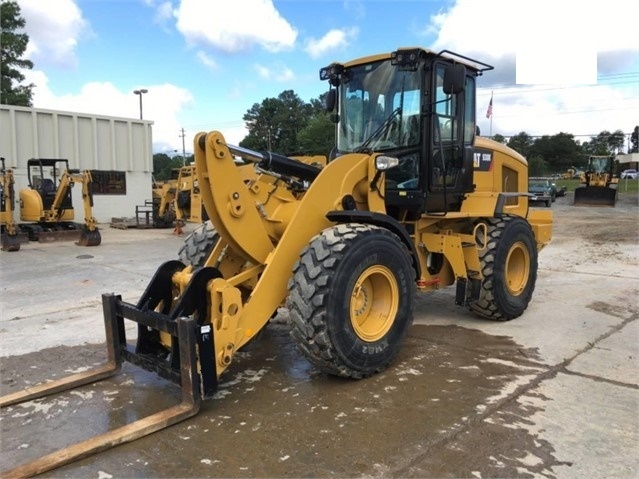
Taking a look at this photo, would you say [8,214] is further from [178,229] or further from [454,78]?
[454,78]

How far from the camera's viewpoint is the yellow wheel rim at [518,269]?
6.30 m

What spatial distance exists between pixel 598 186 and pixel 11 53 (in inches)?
1356

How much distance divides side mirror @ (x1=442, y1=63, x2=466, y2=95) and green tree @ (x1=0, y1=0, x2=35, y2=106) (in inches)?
1272

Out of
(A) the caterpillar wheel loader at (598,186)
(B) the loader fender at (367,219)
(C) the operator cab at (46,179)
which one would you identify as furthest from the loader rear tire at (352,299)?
(A) the caterpillar wheel loader at (598,186)

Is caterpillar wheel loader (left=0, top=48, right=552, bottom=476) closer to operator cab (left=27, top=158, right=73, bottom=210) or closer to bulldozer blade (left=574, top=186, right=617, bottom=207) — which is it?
operator cab (left=27, top=158, right=73, bottom=210)

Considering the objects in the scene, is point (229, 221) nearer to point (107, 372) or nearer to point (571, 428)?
point (107, 372)

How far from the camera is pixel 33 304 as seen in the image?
23.3 feet

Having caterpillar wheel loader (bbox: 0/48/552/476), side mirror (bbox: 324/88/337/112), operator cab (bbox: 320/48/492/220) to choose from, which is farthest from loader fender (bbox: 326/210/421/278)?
Answer: side mirror (bbox: 324/88/337/112)

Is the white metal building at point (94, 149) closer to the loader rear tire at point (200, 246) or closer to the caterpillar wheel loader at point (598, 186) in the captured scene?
the loader rear tire at point (200, 246)

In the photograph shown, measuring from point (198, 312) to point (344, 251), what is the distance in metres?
1.11

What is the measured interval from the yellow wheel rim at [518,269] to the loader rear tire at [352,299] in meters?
2.33

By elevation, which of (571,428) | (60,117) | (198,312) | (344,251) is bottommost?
(571,428)

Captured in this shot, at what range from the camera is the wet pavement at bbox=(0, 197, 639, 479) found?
300 centimetres

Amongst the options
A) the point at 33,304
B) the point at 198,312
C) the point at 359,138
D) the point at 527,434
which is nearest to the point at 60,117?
the point at 33,304
